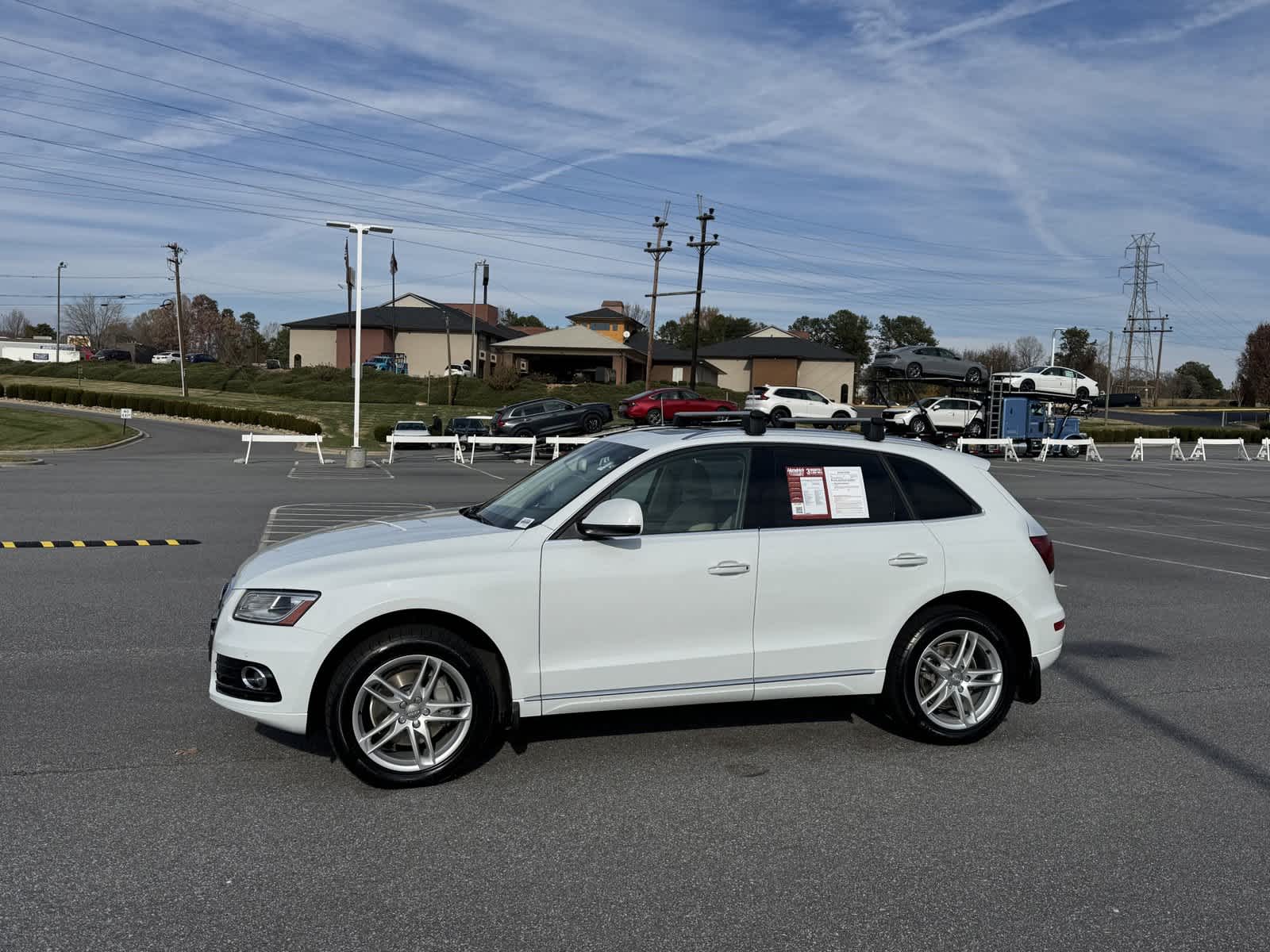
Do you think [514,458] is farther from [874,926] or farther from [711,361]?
[711,361]

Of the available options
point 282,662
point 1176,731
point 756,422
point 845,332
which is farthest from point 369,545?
point 845,332

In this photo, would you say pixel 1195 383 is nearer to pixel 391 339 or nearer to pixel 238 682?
pixel 391 339

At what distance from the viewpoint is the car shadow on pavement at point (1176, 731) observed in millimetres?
5453

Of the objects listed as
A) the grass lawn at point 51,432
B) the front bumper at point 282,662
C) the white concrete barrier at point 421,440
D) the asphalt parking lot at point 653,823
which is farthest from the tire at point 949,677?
the grass lawn at point 51,432

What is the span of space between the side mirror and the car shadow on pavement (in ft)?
11.0

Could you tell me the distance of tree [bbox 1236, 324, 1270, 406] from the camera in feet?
383

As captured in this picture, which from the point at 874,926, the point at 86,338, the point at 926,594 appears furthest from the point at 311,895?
the point at 86,338

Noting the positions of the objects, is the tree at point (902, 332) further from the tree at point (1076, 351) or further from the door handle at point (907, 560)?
the door handle at point (907, 560)

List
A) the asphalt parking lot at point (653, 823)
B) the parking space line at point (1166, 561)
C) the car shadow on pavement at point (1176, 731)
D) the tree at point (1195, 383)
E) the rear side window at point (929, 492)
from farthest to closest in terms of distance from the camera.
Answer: the tree at point (1195, 383)
the parking space line at point (1166, 561)
the rear side window at point (929, 492)
the car shadow on pavement at point (1176, 731)
the asphalt parking lot at point (653, 823)

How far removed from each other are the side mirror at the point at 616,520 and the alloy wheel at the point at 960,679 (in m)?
1.85

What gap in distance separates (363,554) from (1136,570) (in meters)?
10.5

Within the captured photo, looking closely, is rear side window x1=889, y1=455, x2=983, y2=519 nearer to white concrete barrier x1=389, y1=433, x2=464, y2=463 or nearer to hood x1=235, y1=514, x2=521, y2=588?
hood x1=235, y1=514, x2=521, y2=588

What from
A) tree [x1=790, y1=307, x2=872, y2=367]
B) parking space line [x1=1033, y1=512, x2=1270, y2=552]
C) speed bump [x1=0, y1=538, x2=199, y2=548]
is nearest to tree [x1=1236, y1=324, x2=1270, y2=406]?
tree [x1=790, y1=307, x2=872, y2=367]

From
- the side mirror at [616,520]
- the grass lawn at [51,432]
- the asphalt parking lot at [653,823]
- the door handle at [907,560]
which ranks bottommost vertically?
the grass lawn at [51,432]
